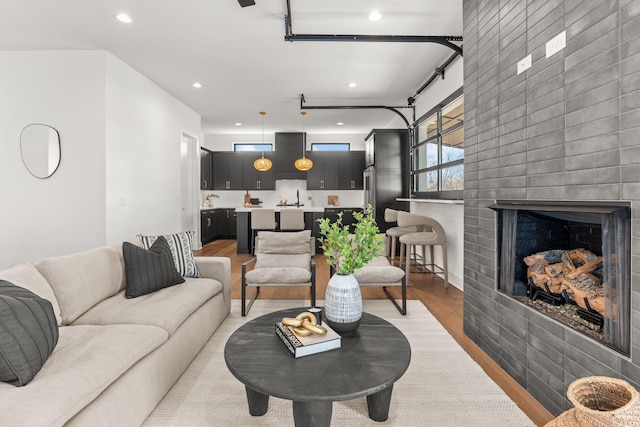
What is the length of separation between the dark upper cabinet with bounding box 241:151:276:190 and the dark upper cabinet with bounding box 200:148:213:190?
0.84 meters

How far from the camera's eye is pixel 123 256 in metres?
2.33

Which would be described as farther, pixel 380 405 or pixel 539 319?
pixel 539 319

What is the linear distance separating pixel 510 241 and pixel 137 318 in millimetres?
2430

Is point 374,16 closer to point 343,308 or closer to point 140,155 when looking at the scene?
point 343,308

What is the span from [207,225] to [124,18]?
509 cm

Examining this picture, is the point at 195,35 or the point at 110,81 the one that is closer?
the point at 195,35

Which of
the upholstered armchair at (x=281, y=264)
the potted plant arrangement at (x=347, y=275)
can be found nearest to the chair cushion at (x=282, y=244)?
the upholstered armchair at (x=281, y=264)

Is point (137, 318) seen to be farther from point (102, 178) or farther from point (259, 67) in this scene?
point (259, 67)

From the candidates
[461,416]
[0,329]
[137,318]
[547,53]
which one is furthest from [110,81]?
[461,416]

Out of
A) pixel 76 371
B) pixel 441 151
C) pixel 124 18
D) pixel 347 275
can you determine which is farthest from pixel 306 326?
pixel 441 151

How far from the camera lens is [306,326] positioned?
1.57 m

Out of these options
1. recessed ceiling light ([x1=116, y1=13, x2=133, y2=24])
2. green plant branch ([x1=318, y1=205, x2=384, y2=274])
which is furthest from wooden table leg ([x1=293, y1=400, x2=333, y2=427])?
recessed ceiling light ([x1=116, y1=13, x2=133, y2=24])

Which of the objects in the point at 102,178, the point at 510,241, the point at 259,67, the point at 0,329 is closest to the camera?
the point at 0,329

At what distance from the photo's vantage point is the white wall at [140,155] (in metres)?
3.88
